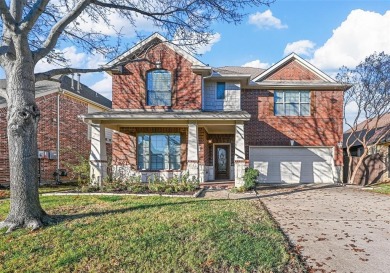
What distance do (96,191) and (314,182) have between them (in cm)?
1168

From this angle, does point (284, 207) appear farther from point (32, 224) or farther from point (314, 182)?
point (314, 182)

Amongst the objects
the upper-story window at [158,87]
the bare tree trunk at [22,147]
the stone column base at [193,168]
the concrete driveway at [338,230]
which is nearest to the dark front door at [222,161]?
the upper-story window at [158,87]

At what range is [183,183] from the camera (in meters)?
11.5

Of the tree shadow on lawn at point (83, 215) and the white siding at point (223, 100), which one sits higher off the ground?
the white siding at point (223, 100)

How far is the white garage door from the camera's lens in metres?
16.4

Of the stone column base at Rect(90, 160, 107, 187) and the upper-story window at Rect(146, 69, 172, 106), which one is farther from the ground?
the upper-story window at Rect(146, 69, 172, 106)

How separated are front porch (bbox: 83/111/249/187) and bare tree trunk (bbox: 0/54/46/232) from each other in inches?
240

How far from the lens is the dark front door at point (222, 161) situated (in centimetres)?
1741

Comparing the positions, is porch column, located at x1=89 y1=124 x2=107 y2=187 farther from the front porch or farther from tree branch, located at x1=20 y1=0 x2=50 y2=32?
tree branch, located at x1=20 y1=0 x2=50 y2=32

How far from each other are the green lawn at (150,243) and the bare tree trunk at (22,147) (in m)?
0.53

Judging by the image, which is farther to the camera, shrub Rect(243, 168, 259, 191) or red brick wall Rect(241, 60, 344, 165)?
red brick wall Rect(241, 60, 344, 165)

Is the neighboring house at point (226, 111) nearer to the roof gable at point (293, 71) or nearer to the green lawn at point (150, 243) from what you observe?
the roof gable at point (293, 71)

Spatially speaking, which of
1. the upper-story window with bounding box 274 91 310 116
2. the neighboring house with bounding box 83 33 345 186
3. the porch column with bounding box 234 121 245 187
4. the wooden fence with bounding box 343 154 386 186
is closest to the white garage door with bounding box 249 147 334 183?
the neighboring house with bounding box 83 33 345 186

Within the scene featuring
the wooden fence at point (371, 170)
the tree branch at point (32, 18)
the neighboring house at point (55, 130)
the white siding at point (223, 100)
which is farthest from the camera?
the wooden fence at point (371, 170)
